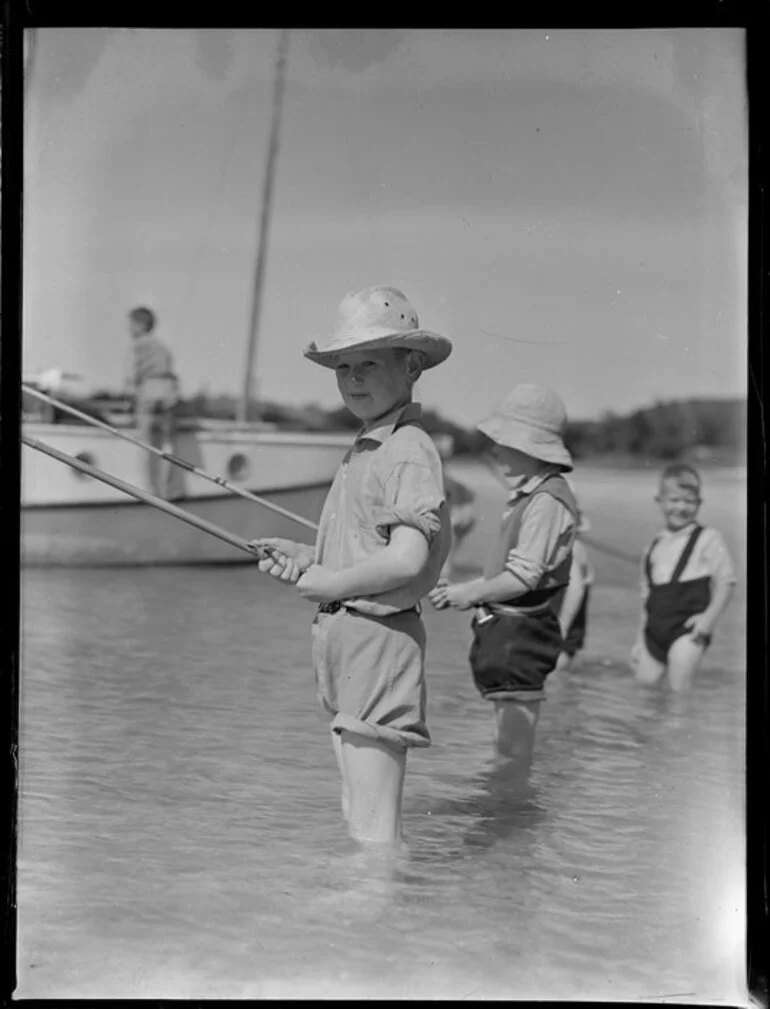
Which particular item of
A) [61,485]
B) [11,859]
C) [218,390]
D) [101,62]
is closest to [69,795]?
[11,859]

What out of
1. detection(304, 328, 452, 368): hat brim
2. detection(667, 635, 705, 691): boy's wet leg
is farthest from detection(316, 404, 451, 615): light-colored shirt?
detection(667, 635, 705, 691): boy's wet leg

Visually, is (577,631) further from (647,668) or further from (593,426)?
(593,426)

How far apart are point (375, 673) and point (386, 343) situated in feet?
1.89

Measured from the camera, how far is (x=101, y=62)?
347 centimetres

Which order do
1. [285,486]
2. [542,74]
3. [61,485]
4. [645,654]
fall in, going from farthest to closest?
[645,654], [285,486], [61,485], [542,74]

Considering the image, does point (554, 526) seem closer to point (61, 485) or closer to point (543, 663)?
point (543, 663)

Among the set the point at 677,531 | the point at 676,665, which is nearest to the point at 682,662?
the point at 676,665

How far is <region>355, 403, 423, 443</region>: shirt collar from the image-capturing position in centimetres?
321

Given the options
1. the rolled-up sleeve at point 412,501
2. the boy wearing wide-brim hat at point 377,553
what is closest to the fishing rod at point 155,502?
the boy wearing wide-brim hat at point 377,553

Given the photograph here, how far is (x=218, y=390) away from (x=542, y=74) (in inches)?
41.2

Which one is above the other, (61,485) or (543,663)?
(61,485)

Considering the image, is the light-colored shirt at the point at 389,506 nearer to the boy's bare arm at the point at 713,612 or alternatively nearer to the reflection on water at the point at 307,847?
the reflection on water at the point at 307,847

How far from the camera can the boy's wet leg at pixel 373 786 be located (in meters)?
3.21

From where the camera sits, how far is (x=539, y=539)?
378 cm
